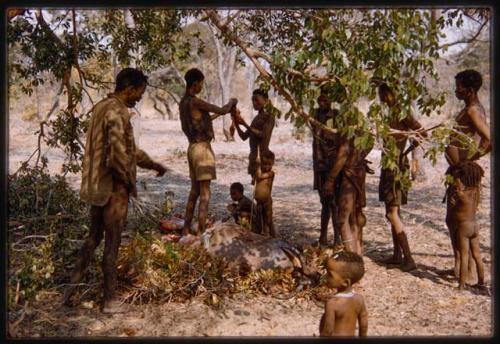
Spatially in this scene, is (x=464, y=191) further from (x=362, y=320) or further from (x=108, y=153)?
(x=108, y=153)

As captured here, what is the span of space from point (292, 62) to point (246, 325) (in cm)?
210

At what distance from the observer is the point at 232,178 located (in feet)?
42.5

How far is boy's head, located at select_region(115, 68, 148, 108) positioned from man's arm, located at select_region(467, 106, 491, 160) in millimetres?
2950

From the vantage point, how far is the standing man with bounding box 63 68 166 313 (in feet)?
14.4

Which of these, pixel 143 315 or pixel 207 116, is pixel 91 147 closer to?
pixel 143 315

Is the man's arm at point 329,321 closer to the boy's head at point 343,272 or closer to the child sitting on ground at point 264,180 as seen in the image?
the boy's head at point 343,272

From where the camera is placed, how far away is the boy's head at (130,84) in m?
4.53

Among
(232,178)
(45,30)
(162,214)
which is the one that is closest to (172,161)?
(232,178)

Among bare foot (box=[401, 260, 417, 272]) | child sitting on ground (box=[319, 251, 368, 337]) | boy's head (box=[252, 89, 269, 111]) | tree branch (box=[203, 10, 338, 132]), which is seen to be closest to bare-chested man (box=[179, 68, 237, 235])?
boy's head (box=[252, 89, 269, 111])

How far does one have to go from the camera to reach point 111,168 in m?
4.45

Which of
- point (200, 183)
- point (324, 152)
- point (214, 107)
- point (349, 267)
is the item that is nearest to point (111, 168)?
point (214, 107)

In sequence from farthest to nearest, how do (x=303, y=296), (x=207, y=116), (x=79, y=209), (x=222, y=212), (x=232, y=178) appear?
1. (x=232, y=178)
2. (x=222, y=212)
3. (x=79, y=209)
4. (x=207, y=116)
5. (x=303, y=296)

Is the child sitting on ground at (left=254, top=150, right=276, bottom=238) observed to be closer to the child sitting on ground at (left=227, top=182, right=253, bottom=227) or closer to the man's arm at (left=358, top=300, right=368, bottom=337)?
the child sitting on ground at (left=227, top=182, right=253, bottom=227)

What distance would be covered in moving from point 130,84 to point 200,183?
6.66 ft
